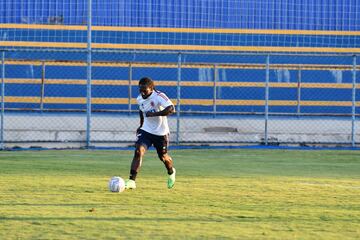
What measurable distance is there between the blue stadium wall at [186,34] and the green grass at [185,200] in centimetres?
954

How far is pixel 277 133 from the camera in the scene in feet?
66.7

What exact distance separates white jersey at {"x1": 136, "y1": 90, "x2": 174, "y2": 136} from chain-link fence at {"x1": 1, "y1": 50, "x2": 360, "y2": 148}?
856 centimetres

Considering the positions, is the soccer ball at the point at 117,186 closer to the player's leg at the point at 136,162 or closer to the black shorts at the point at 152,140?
the player's leg at the point at 136,162

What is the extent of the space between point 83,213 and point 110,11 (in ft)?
54.2

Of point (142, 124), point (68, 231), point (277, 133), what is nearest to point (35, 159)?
point (142, 124)

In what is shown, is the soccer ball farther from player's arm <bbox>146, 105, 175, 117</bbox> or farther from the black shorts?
player's arm <bbox>146, 105, 175, 117</bbox>

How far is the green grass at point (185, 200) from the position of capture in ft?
23.5

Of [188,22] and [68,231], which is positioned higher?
[188,22]

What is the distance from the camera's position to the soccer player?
10.6 m

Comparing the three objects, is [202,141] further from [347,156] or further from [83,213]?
[83,213]

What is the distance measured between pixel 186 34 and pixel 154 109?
14.5 m

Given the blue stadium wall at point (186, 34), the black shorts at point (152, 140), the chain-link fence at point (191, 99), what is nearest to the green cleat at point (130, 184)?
the black shorts at point (152, 140)

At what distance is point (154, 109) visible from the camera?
35.4ft

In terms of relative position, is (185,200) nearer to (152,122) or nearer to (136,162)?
(136,162)
